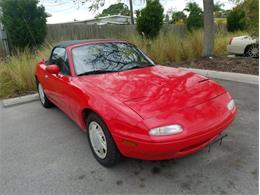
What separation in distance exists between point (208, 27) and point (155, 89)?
6583 mm

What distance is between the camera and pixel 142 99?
8.39ft

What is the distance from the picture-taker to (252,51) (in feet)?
30.4

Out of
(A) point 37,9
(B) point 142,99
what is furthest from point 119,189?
(A) point 37,9

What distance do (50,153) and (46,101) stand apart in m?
2.10

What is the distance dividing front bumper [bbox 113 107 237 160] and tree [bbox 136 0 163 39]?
11.8 meters

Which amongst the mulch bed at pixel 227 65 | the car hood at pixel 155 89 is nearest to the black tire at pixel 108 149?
the car hood at pixel 155 89

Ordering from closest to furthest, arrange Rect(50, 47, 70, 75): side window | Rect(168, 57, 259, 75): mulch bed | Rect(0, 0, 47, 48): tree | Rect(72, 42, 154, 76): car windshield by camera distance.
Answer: Rect(72, 42, 154, 76): car windshield
Rect(50, 47, 70, 75): side window
Rect(168, 57, 259, 75): mulch bed
Rect(0, 0, 47, 48): tree

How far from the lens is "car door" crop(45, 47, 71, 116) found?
3.55 metres

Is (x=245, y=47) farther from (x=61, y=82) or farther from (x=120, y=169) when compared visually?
(x=120, y=169)

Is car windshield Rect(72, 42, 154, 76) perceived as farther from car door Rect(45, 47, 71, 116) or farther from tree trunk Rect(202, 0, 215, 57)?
tree trunk Rect(202, 0, 215, 57)

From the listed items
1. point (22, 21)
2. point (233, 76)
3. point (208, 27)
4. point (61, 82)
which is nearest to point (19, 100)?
point (61, 82)

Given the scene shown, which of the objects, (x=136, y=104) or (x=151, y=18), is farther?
(x=151, y=18)

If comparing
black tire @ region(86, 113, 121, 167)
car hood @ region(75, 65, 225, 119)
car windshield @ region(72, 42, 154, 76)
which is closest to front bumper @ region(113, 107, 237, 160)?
black tire @ region(86, 113, 121, 167)

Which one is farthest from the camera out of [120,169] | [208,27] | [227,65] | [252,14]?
[208,27]
